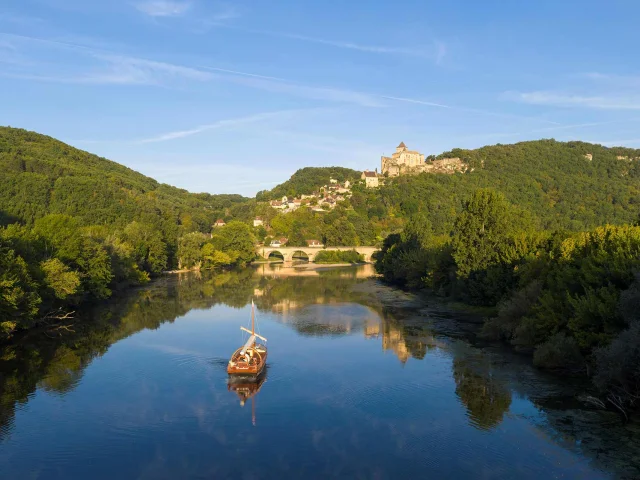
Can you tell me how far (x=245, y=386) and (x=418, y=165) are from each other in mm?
173598

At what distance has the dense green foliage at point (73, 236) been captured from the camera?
39938mm

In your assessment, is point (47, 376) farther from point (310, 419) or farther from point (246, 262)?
point (246, 262)

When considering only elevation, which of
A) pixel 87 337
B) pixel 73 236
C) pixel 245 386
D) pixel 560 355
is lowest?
pixel 245 386

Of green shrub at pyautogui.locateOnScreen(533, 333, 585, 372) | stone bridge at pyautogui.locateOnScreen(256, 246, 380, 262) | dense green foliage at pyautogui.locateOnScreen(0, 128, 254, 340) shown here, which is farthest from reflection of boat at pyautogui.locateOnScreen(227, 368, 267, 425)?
stone bridge at pyautogui.locateOnScreen(256, 246, 380, 262)

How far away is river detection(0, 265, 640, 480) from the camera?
762 inches

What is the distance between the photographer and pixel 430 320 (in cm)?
4503

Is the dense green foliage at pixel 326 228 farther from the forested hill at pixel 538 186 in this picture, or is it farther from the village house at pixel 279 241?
the forested hill at pixel 538 186

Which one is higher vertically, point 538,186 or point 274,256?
point 538,186

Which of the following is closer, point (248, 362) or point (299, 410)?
point (299, 410)

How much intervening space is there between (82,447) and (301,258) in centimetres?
11240

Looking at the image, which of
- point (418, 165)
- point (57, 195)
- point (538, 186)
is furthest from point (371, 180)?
point (57, 195)

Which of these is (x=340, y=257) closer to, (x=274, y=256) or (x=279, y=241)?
(x=274, y=256)

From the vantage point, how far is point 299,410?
81.1ft

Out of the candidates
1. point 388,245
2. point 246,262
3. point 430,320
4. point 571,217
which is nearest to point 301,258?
point 246,262
